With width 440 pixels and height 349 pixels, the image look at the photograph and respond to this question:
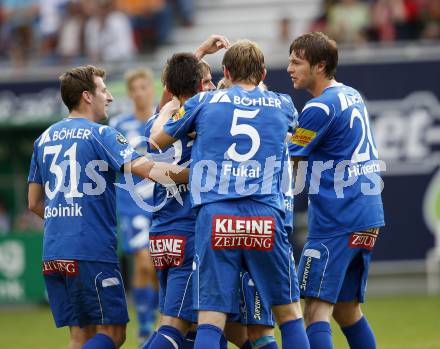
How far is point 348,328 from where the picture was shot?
320 inches

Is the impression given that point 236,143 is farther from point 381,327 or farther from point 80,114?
point 381,327

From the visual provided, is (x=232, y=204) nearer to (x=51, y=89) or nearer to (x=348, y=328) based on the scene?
(x=348, y=328)

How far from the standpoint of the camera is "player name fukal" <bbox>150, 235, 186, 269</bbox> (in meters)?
7.58

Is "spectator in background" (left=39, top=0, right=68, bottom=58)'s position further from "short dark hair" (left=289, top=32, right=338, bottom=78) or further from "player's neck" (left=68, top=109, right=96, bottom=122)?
"short dark hair" (left=289, top=32, right=338, bottom=78)

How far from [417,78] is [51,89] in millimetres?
5516

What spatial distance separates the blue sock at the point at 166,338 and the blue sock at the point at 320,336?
99cm

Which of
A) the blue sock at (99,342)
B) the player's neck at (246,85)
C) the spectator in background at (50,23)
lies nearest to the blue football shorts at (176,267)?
the blue sock at (99,342)

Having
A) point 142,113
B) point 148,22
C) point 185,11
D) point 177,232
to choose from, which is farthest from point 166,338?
point 185,11

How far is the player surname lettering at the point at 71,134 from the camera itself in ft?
25.2

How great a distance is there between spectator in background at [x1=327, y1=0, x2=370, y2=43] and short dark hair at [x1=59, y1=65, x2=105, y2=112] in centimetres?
940

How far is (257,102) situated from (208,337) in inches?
62.0

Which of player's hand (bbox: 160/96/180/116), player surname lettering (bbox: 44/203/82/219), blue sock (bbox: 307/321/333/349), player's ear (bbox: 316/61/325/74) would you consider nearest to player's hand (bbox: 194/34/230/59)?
player's hand (bbox: 160/96/180/116)

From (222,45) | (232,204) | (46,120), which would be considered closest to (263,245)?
(232,204)

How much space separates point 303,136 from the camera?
786cm
